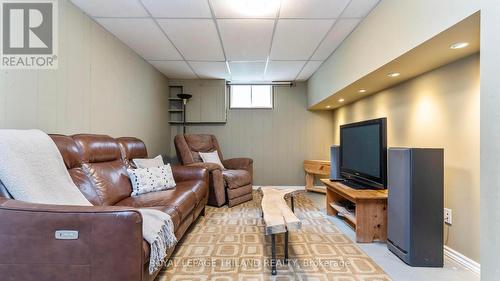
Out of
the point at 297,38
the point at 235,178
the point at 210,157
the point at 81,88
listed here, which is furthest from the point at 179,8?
the point at 210,157

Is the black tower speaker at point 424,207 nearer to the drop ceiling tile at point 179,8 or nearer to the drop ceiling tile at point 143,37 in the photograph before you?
the drop ceiling tile at point 179,8

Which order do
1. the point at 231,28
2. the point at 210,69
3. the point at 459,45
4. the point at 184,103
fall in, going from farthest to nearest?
1. the point at 184,103
2. the point at 210,69
3. the point at 231,28
4. the point at 459,45

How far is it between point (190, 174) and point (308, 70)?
2.66 meters

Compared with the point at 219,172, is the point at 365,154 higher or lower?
higher

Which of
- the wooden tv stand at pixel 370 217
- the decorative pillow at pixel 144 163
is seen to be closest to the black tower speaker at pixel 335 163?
the wooden tv stand at pixel 370 217

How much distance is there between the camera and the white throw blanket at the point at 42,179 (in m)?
1.31

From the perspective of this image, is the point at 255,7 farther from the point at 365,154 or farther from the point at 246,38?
the point at 365,154

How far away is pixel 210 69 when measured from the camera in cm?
421

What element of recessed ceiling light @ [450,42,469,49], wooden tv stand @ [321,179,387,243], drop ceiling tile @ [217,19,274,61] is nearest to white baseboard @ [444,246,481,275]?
wooden tv stand @ [321,179,387,243]

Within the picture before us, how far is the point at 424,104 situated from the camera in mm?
2346

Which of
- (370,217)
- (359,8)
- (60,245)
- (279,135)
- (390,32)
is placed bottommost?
(370,217)

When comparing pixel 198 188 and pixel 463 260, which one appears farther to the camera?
pixel 198 188

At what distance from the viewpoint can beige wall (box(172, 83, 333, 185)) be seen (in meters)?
5.10

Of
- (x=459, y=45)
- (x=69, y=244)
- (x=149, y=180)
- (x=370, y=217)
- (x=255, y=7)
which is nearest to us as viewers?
(x=69, y=244)
